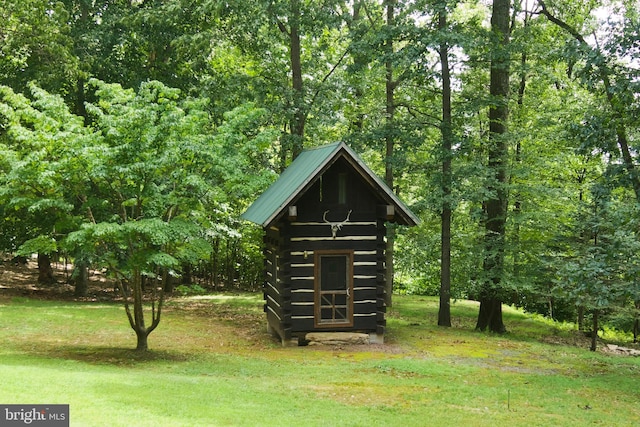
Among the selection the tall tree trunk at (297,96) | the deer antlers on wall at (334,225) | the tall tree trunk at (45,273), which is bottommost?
the tall tree trunk at (45,273)

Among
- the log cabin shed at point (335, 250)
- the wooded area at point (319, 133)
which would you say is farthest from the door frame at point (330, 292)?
the wooded area at point (319, 133)

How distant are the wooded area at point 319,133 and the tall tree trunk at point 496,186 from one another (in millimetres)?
79

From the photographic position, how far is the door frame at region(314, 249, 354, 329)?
18094mm

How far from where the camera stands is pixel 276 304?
19.2 meters

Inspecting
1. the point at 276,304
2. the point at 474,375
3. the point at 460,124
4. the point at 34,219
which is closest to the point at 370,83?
the point at 460,124

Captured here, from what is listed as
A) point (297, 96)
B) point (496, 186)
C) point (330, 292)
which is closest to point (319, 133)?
point (297, 96)

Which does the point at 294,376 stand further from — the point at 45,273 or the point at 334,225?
the point at 45,273

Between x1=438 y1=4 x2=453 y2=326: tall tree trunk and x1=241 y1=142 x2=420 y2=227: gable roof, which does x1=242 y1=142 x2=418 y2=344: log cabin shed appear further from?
x1=438 y1=4 x2=453 y2=326: tall tree trunk

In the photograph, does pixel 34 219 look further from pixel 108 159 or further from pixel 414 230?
pixel 414 230

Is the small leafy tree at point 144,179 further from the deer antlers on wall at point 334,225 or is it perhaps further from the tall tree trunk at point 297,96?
the tall tree trunk at point 297,96

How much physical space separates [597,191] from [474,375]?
15.9ft

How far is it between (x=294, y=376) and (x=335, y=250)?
510 cm

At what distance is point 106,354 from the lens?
15.6 meters

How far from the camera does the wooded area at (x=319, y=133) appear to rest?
1424 centimetres
